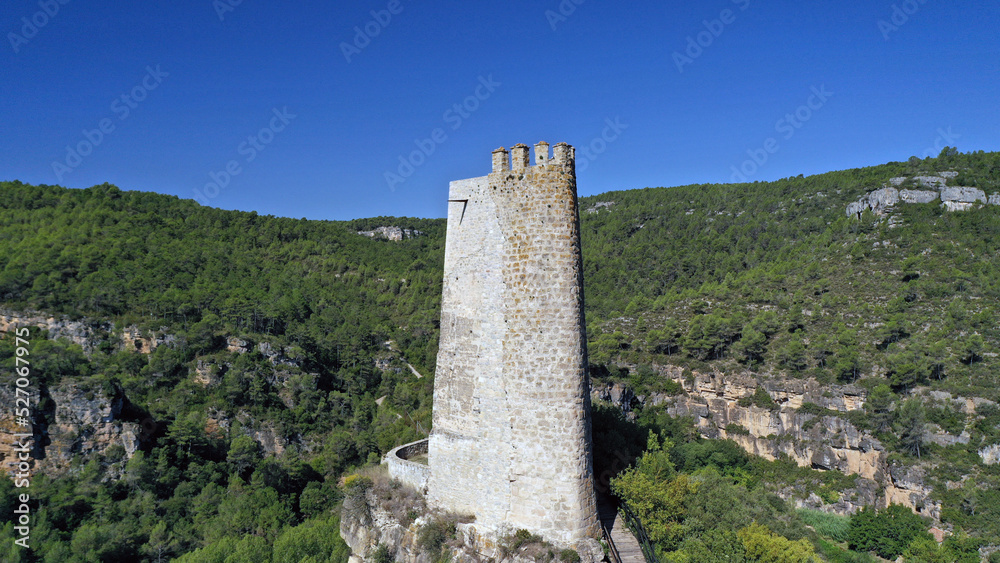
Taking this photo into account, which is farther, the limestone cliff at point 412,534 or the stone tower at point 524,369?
the stone tower at point 524,369

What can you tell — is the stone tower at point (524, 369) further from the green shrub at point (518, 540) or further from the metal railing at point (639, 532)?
the metal railing at point (639, 532)

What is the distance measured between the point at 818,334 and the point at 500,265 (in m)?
51.6

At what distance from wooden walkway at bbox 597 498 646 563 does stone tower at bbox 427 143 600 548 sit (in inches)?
67.5

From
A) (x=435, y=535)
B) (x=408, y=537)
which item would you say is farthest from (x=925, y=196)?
(x=408, y=537)

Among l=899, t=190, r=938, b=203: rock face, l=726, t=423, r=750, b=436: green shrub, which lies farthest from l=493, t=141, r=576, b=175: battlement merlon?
l=899, t=190, r=938, b=203: rock face

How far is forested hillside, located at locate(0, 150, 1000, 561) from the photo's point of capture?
3012cm

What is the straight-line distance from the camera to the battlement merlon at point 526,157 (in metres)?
11.9

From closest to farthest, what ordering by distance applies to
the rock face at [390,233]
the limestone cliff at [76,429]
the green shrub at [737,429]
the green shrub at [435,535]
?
the green shrub at [435,535]
the limestone cliff at [76,429]
the green shrub at [737,429]
the rock face at [390,233]

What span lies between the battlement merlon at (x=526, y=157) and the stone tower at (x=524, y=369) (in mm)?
25

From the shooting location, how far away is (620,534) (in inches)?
530

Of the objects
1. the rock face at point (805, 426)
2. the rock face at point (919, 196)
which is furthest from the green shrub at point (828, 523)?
the rock face at point (919, 196)

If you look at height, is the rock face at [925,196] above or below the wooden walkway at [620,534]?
above

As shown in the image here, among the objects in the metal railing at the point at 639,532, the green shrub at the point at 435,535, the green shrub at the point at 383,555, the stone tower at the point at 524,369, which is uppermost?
the stone tower at the point at 524,369

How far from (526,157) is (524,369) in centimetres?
508
